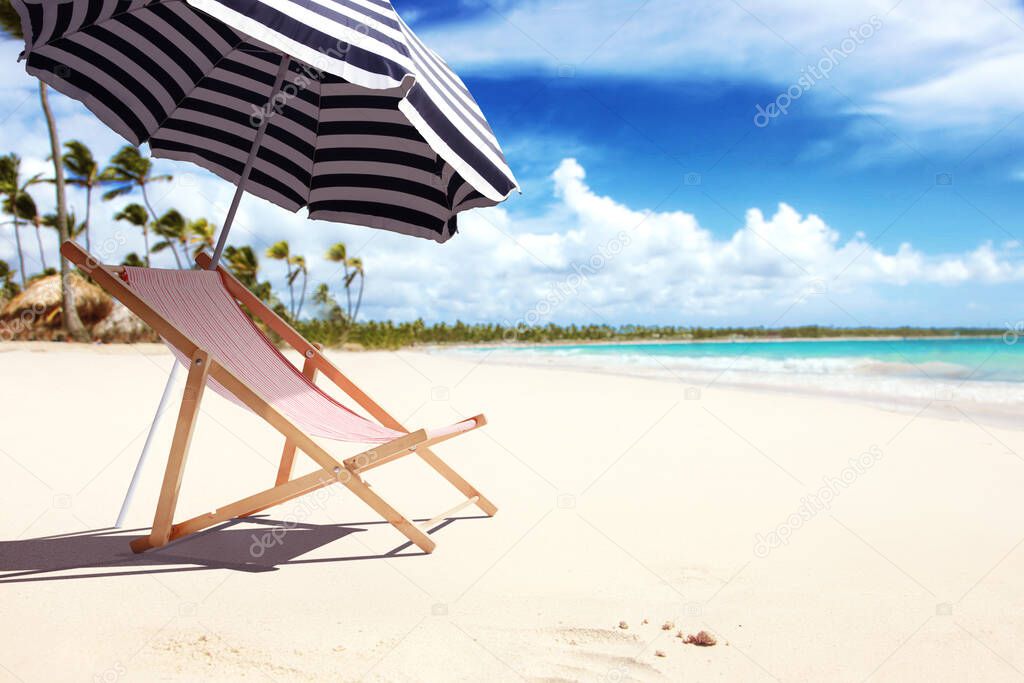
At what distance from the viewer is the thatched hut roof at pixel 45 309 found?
1769cm

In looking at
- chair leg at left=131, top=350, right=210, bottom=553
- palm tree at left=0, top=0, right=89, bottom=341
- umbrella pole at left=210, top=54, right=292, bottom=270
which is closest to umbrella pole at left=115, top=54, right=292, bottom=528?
umbrella pole at left=210, top=54, right=292, bottom=270

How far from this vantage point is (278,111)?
3.88 metres

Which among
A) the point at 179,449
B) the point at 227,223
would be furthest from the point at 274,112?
the point at 179,449

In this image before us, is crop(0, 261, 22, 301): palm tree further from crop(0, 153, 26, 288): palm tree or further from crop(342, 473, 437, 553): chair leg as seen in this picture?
crop(342, 473, 437, 553): chair leg

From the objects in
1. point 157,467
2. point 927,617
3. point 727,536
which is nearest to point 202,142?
point 157,467

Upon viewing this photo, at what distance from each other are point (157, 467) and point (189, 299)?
6.42ft

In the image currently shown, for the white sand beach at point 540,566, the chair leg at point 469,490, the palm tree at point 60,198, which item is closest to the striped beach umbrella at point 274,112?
the white sand beach at point 540,566

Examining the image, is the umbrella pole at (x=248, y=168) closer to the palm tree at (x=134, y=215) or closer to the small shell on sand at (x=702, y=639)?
the small shell on sand at (x=702, y=639)

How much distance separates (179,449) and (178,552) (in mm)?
464

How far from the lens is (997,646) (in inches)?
86.4

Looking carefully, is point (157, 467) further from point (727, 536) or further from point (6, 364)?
point (6, 364)

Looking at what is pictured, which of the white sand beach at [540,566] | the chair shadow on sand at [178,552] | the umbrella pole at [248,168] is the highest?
the umbrella pole at [248,168]

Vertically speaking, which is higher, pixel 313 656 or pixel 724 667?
pixel 724 667

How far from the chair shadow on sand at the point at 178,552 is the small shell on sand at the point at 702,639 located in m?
1.26
